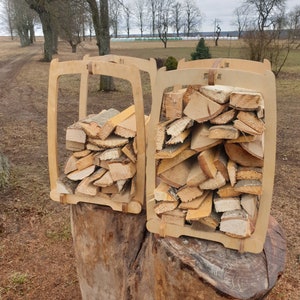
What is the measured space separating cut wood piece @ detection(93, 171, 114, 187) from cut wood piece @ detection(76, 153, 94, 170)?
118 millimetres

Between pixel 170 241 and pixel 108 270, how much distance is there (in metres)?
0.58

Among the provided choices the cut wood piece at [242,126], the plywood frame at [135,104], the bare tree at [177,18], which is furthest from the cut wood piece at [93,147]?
the bare tree at [177,18]

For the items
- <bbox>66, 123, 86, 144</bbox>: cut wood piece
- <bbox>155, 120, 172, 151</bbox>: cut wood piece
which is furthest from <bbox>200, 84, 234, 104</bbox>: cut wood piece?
<bbox>66, 123, 86, 144</bbox>: cut wood piece

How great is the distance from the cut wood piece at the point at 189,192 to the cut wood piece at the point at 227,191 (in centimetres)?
9

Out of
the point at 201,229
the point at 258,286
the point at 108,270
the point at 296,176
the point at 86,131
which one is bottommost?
the point at 296,176

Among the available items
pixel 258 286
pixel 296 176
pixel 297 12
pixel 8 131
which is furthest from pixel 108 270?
pixel 297 12

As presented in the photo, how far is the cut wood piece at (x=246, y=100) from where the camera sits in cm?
146

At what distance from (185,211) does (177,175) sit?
18 cm

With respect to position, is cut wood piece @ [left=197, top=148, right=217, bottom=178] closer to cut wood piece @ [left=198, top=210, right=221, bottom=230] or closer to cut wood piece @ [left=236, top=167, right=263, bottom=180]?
cut wood piece @ [left=236, top=167, right=263, bottom=180]

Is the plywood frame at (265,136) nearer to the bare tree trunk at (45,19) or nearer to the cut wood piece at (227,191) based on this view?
→ the cut wood piece at (227,191)

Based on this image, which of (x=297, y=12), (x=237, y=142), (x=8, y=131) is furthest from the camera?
(x=297, y=12)

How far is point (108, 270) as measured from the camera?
2.16 m

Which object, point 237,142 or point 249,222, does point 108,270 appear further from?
point 237,142

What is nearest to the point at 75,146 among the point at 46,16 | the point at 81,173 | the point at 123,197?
the point at 81,173
